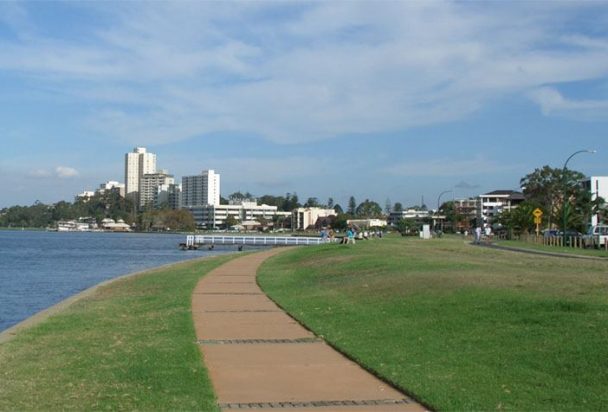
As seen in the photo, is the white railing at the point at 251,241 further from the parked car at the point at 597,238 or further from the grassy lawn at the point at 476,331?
the grassy lawn at the point at 476,331

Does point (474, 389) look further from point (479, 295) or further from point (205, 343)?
point (479, 295)

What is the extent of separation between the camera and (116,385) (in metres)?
8.95

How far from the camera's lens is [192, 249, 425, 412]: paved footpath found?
8.16m

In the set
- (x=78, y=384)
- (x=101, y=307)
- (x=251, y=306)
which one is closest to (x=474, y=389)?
(x=78, y=384)

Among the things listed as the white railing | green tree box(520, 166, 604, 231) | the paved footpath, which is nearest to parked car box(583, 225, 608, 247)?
green tree box(520, 166, 604, 231)

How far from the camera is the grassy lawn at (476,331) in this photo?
8320mm

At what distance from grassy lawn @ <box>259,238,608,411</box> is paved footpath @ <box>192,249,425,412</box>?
0.34 metres

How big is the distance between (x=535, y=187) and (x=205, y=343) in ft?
301

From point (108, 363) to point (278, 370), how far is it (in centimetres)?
244

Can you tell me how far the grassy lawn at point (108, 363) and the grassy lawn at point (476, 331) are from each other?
240cm

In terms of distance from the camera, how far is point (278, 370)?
10.0 metres

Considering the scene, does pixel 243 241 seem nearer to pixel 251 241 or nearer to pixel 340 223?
pixel 251 241

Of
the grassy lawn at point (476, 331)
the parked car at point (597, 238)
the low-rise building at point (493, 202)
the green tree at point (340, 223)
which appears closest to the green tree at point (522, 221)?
the parked car at point (597, 238)

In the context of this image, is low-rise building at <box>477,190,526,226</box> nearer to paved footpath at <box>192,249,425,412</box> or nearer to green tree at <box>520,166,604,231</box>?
green tree at <box>520,166,604,231</box>
